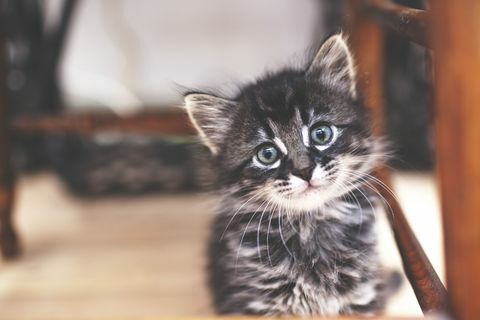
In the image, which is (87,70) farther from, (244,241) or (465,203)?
(465,203)

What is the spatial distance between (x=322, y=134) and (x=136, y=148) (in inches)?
49.5

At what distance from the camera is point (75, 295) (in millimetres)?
1486

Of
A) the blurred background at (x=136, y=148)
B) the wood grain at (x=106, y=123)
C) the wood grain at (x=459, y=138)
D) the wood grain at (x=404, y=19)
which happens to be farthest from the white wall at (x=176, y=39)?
the wood grain at (x=459, y=138)

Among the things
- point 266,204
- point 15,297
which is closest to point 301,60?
point 266,204

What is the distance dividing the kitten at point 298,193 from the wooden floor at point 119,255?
17 cm

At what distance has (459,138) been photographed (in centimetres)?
63

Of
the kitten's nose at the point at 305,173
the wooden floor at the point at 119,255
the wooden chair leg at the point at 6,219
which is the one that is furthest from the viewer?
the wooden chair leg at the point at 6,219

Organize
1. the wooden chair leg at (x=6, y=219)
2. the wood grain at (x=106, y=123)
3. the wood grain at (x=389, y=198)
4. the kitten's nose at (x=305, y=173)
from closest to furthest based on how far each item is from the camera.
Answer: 1. the wood grain at (x=389, y=198)
2. the kitten's nose at (x=305, y=173)
3. the wooden chair leg at (x=6, y=219)
4. the wood grain at (x=106, y=123)

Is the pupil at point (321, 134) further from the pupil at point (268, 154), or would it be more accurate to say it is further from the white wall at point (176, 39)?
the white wall at point (176, 39)

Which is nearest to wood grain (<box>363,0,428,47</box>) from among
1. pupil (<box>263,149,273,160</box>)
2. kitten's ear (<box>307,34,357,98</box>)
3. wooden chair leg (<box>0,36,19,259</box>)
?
kitten's ear (<box>307,34,357,98</box>)

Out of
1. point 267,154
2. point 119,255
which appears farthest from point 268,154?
point 119,255

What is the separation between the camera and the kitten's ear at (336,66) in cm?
111

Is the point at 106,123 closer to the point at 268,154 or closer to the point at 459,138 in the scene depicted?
the point at 268,154

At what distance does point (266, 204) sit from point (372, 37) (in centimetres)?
63
